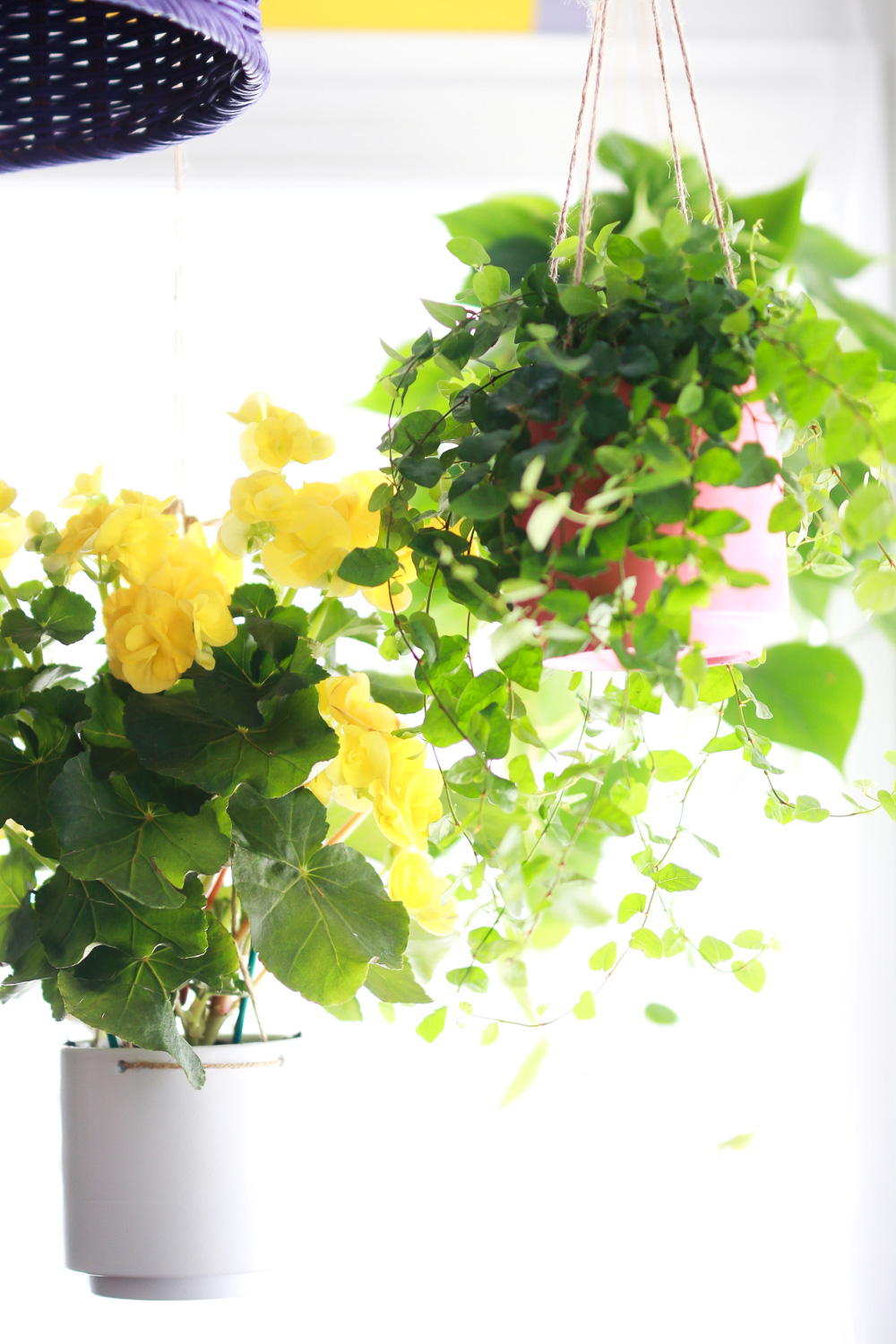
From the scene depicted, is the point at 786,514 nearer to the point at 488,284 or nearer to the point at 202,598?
the point at 488,284

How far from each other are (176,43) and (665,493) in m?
0.52

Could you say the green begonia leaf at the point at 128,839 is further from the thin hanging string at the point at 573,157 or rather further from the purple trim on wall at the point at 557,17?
the purple trim on wall at the point at 557,17

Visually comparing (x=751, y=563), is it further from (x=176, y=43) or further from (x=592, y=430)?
(x=176, y=43)

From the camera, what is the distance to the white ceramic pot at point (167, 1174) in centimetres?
72

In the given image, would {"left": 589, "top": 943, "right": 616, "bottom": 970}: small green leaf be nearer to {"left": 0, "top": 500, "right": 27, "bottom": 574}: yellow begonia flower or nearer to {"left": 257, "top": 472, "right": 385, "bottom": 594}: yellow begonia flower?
{"left": 257, "top": 472, "right": 385, "bottom": 594}: yellow begonia flower

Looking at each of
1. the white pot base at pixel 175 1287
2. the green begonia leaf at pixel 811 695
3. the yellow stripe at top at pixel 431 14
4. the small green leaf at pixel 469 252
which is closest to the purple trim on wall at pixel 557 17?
the yellow stripe at top at pixel 431 14

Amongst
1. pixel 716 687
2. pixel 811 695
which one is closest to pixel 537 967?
pixel 811 695

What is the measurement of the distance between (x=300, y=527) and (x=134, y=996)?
319mm

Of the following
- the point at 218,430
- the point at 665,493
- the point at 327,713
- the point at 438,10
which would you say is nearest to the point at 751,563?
the point at 665,493

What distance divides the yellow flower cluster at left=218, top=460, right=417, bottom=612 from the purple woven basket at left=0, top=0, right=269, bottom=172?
29 centimetres

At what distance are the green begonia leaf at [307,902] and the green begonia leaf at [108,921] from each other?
4 cm

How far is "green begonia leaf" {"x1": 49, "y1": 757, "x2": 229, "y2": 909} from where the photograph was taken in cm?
64

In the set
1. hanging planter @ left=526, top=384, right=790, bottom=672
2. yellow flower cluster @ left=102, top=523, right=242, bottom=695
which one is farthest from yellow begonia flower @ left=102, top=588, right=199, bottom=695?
hanging planter @ left=526, top=384, right=790, bottom=672

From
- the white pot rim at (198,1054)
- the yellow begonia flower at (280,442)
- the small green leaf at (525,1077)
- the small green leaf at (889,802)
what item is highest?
the yellow begonia flower at (280,442)
